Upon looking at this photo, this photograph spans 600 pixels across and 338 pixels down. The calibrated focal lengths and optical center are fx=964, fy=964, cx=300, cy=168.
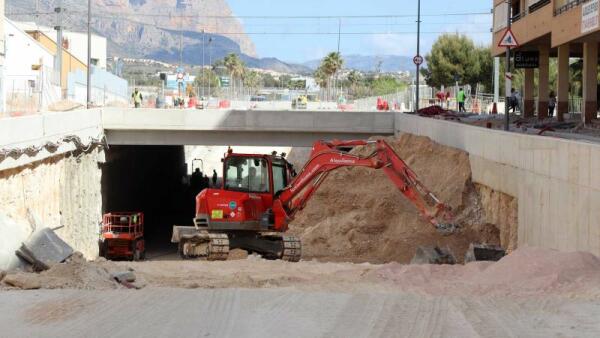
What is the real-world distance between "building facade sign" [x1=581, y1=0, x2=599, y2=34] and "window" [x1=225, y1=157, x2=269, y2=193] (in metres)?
15.4

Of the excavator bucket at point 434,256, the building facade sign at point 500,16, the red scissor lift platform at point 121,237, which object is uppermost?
the building facade sign at point 500,16

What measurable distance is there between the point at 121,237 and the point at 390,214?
11.7m

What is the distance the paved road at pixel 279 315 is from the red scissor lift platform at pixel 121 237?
25.7 meters

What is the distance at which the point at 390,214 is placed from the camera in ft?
107

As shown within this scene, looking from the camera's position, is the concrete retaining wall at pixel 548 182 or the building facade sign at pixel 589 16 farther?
the building facade sign at pixel 589 16

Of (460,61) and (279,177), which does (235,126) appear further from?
(460,61)

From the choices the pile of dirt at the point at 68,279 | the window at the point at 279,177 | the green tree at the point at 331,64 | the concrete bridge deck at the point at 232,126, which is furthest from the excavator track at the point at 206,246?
the green tree at the point at 331,64

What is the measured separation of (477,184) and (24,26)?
249 feet

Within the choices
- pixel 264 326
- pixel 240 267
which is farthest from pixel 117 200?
pixel 264 326

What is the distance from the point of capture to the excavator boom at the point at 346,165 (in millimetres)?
23516

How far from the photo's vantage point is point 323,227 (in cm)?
3372

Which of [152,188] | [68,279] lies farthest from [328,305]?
[152,188]

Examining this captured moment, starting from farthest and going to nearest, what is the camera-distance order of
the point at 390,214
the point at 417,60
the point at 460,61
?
the point at 460,61 < the point at 417,60 < the point at 390,214

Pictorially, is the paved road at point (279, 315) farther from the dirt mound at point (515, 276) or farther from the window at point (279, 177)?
the window at point (279, 177)
